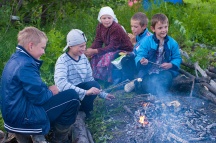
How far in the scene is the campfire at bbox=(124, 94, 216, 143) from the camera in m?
4.53

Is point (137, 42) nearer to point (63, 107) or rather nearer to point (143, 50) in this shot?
point (143, 50)

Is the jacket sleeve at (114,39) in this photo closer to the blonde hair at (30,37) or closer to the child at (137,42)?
the child at (137,42)

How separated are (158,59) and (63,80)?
66.2 inches

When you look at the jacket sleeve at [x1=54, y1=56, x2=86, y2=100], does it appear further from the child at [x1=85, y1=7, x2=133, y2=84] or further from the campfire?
the child at [x1=85, y1=7, x2=133, y2=84]

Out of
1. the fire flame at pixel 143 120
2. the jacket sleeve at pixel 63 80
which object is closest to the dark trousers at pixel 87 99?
the jacket sleeve at pixel 63 80

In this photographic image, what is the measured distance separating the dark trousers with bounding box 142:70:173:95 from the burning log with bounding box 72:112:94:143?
132cm

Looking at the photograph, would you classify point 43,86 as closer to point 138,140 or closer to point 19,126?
point 19,126

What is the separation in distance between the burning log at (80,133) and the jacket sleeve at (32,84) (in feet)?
2.16

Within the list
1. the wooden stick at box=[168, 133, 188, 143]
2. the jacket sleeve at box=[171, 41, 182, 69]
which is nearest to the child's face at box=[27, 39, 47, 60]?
the wooden stick at box=[168, 133, 188, 143]

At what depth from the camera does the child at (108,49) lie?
6.51m

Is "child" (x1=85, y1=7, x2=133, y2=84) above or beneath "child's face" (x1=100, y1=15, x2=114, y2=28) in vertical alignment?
beneath

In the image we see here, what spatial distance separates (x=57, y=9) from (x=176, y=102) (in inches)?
169

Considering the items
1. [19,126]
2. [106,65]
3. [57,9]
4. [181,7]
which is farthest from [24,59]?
[181,7]

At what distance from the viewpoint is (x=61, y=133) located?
454 cm
